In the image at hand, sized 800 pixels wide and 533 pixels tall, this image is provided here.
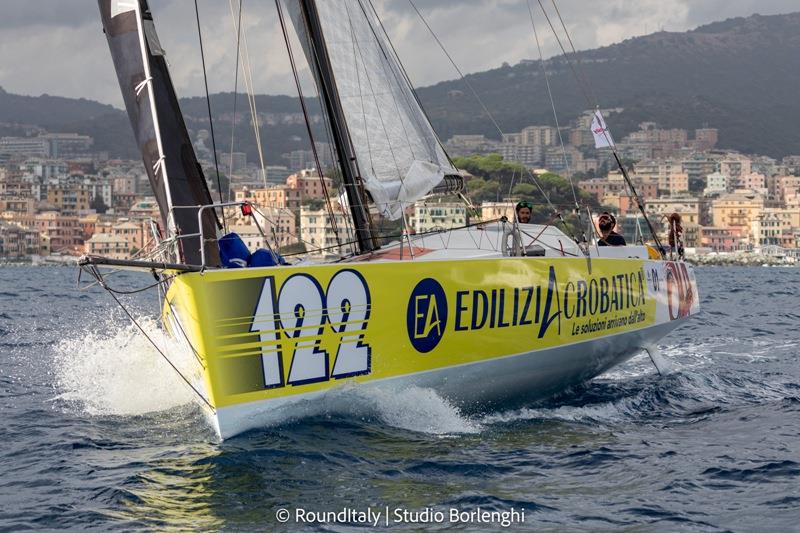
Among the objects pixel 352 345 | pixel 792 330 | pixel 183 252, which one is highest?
pixel 183 252

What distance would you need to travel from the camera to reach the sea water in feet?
18.0

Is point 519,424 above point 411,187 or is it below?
below

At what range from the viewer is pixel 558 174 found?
74688mm

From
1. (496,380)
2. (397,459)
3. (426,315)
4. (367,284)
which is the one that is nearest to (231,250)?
(367,284)

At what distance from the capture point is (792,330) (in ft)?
54.0

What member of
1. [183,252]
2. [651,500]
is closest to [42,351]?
[183,252]

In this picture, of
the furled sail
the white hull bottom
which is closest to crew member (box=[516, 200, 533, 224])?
the white hull bottom

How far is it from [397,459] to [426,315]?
125cm

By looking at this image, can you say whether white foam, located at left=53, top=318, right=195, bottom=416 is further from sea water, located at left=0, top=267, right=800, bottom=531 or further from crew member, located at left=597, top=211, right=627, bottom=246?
crew member, located at left=597, top=211, right=627, bottom=246

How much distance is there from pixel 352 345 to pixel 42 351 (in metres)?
6.76

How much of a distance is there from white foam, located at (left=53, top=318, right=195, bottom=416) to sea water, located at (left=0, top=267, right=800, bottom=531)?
0.02 meters

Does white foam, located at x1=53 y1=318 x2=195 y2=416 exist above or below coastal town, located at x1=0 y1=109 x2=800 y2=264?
below

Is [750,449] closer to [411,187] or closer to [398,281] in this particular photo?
[398,281]

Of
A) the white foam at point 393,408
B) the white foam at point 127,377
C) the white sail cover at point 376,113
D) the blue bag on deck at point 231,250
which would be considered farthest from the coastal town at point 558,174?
the blue bag on deck at point 231,250
